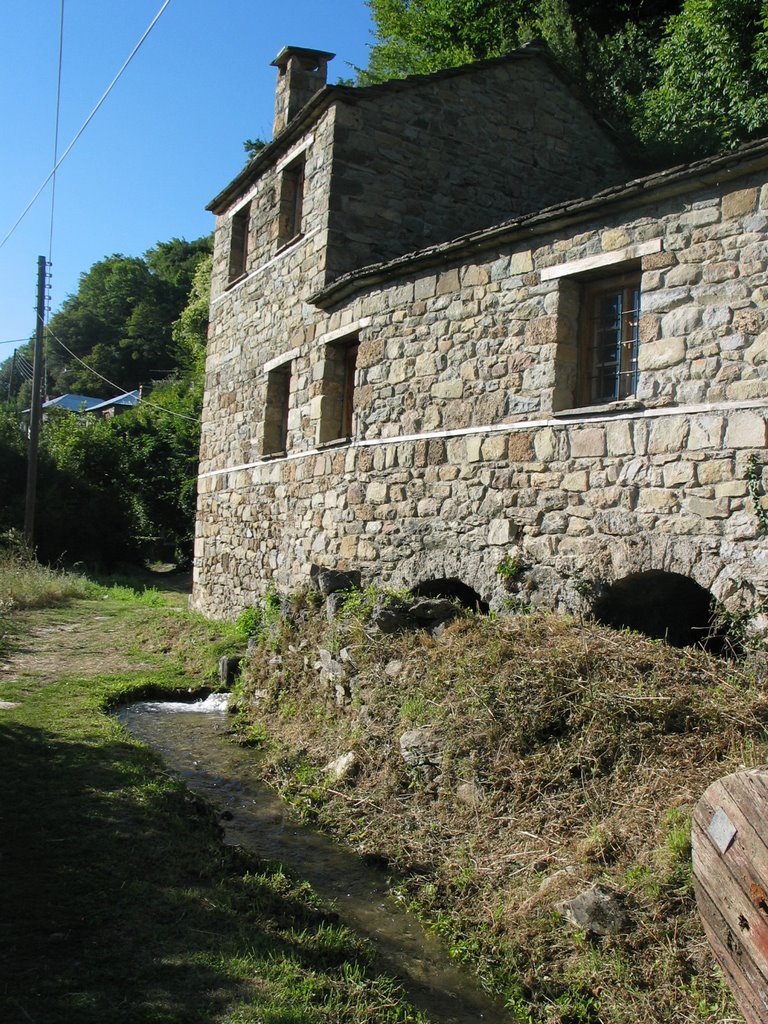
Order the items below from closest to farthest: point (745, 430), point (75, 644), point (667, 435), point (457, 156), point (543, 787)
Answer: point (543, 787) → point (745, 430) → point (667, 435) → point (75, 644) → point (457, 156)

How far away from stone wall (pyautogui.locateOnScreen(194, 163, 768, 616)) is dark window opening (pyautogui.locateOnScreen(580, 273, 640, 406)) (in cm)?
14

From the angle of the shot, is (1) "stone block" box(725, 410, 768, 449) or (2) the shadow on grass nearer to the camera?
(2) the shadow on grass

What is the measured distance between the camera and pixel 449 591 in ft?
30.9

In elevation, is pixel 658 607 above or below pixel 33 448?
below

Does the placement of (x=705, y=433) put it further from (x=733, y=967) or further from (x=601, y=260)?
(x=733, y=967)

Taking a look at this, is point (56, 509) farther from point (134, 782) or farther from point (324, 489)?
point (134, 782)

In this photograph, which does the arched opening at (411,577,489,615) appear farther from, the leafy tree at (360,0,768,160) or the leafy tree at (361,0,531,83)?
the leafy tree at (361,0,531,83)

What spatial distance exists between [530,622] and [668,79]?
479 inches

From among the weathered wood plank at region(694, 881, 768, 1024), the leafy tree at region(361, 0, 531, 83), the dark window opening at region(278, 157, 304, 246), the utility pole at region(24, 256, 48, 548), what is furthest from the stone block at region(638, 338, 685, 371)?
the utility pole at region(24, 256, 48, 548)

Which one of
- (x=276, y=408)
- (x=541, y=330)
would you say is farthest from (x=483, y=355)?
(x=276, y=408)

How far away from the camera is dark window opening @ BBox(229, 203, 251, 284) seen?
565 inches

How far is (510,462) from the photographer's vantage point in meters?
8.09

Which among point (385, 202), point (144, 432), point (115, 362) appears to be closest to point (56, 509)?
point (144, 432)

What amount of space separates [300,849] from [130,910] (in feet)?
6.71
